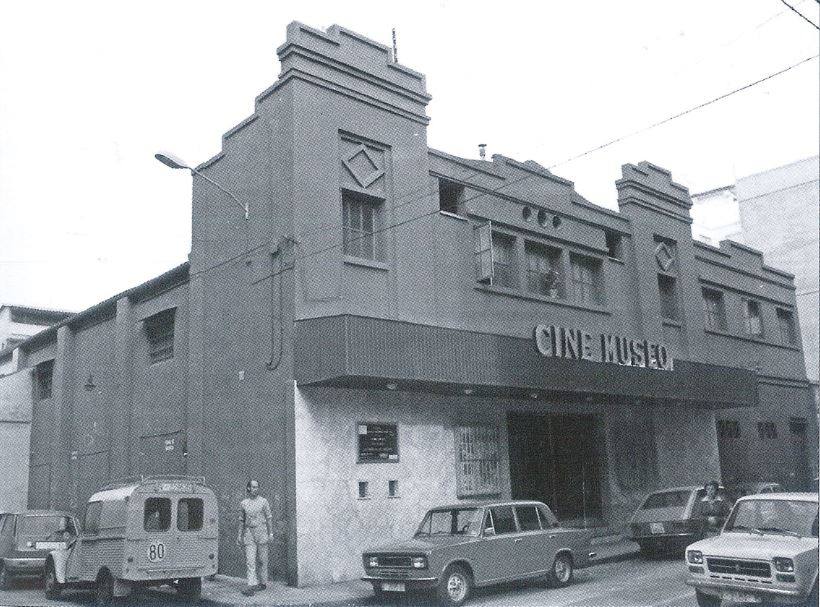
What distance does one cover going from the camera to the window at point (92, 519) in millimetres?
14477

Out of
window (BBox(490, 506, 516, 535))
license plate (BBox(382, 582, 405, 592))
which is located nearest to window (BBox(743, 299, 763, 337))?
window (BBox(490, 506, 516, 535))

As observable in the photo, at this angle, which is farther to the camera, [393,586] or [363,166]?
[363,166]

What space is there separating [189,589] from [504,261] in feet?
36.6

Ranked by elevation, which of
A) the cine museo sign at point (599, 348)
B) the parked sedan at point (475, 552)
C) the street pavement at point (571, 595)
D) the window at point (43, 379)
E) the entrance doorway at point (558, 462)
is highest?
the window at point (43, 379)

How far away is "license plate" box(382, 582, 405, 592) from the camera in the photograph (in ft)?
43.0

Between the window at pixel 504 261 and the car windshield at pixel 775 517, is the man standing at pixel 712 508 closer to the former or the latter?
the window at pixel 504 261

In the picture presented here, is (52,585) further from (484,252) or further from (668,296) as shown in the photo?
(668,296)

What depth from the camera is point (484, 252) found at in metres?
20.1

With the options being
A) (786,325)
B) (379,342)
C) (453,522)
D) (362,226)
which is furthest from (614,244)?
(453,522)

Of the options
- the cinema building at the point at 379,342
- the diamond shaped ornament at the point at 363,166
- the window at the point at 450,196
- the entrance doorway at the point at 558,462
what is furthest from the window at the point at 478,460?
the diamond shaped ornament at the point at 363,166

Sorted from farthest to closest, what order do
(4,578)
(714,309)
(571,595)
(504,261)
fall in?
(714,309)
(504,261)
(4,578)
(571,595)

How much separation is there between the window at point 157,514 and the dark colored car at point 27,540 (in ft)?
13.5

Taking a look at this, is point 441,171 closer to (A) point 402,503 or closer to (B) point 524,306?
(B) point 524,306

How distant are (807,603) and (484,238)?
11.7 metres
